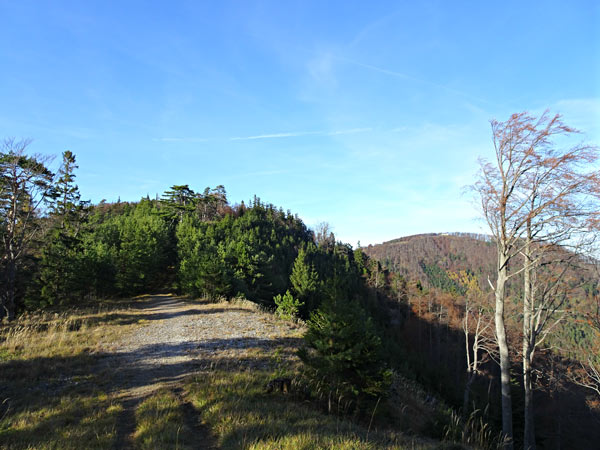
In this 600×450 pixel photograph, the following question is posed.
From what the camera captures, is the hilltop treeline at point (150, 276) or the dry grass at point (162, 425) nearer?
the dry grass at point (162, 425)

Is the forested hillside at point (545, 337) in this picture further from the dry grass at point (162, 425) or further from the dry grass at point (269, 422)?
the dry grass at point (162, 425)

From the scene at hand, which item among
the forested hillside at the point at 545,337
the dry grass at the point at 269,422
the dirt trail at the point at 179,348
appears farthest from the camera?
the forested hillside at the point at 545,337

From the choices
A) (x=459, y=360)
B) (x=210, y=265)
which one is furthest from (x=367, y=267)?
(x=210, y=265)

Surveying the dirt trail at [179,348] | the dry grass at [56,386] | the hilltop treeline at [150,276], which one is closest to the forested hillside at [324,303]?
the hilltop treeline at [150,276]

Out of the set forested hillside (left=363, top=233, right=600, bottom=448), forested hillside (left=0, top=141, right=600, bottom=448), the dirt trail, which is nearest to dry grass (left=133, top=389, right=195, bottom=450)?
the dirt trail

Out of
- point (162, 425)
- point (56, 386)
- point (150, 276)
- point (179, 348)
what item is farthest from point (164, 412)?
point (150, 276)

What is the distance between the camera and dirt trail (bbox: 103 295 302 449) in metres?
6.23

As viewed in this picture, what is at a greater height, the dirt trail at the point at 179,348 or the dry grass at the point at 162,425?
the dry grass at the point at 162,425

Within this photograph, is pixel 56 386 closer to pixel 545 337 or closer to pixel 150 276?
pixel 545 337

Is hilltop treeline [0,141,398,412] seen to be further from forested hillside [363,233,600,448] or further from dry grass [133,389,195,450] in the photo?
forested hillside [363,233,600,448]

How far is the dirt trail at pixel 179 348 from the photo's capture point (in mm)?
6227

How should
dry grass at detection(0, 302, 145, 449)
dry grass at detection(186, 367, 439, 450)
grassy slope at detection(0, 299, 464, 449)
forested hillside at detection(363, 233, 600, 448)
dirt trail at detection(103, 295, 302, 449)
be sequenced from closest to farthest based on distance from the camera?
dry grass at detection(186, 367, 439, 450)
grassy slope at detection(0, 299, 464, 449)
dry grass at detection(0, 302, 145, 449)
dirt trail at detection(103, 295, 302, 449)
forested hillside at detection(363, 233, 600, 448)

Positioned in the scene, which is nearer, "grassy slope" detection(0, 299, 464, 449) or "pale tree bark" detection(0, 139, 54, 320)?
"grassy slope" detection(0, 299, 464, 449)

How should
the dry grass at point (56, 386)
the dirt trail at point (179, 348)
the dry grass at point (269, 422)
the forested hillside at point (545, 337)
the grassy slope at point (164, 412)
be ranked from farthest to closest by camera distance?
the forested hillside at point (545, 337), the dirt trail at point (179, 348), the dry grass at point (56, 386), the grassy slope at point (164, 412), the dry grass at point (269, 422)
